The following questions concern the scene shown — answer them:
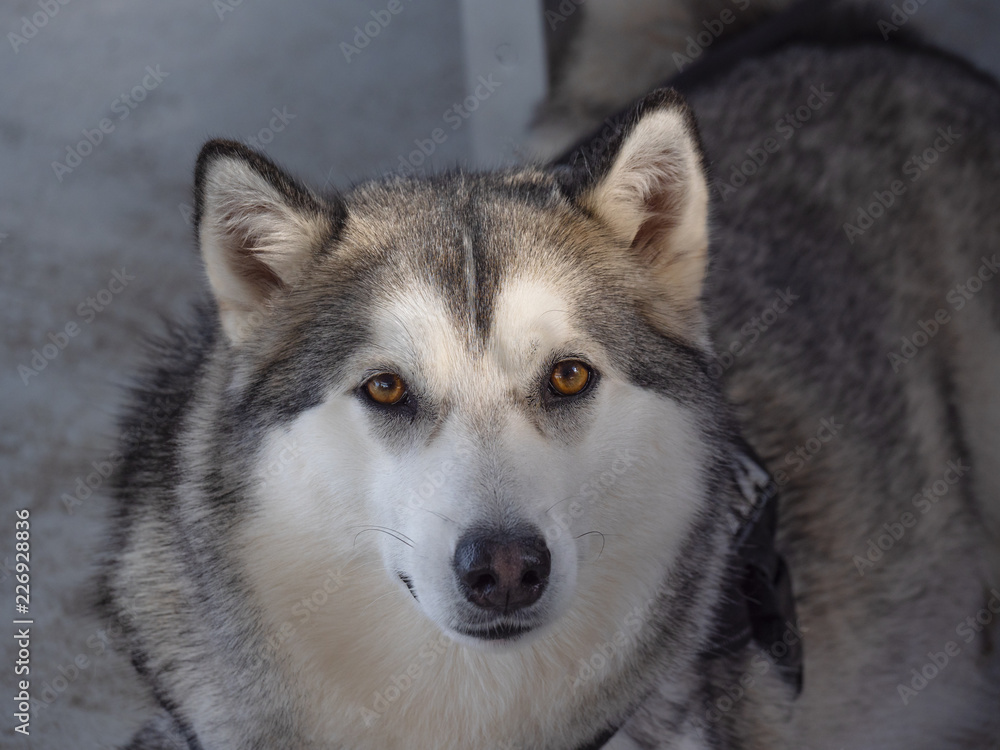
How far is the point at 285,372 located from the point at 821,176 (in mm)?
2148

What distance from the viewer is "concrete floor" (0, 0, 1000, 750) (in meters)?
3.38

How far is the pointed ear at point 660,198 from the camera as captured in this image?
203 centimetres

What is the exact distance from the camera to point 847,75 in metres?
3.45

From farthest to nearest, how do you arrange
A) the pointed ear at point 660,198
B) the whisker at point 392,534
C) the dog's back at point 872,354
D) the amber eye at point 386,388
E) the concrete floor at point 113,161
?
the concrete floor at point 113,161 → the dog's back at point 872,354 → the pointed ear at point 660,198 → the amber eye at point 386,388 → the whisker at point 392,534

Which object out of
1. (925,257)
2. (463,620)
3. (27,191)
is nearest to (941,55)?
(925,257)

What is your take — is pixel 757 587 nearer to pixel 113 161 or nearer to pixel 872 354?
pixel 872 354

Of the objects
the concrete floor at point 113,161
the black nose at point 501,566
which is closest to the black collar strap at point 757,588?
the black nose at point 501,566

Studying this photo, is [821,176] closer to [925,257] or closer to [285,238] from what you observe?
[925,257]

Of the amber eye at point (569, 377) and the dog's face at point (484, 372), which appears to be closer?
the dog's face at point (484, 372)

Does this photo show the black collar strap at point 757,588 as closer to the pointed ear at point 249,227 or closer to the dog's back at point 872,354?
the dog's back at point 872,354

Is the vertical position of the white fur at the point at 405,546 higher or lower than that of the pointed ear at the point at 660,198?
lower

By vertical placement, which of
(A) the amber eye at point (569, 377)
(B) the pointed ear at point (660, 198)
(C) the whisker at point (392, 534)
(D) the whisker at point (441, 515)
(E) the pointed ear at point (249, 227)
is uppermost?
(B) the pointed ear at point (660, 198)

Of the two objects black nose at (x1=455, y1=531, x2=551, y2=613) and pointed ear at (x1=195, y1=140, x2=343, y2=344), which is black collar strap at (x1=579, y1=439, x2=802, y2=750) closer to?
black nose at (x1=455, y1=531, x2=551, y2=613)

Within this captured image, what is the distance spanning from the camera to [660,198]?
2.18 metres
